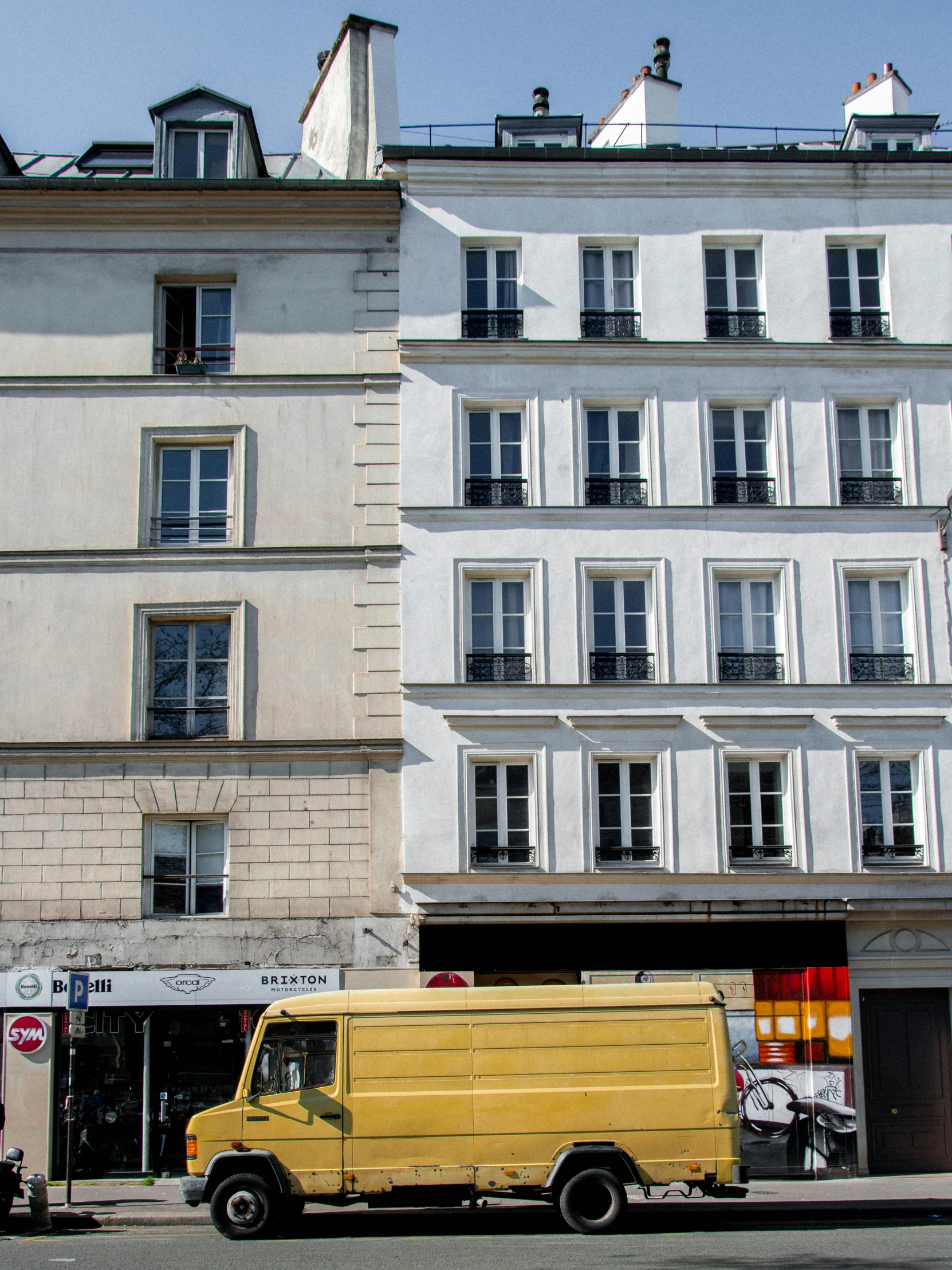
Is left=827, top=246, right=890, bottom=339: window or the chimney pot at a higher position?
the chimney pot

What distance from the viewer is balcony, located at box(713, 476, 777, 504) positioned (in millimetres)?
22281

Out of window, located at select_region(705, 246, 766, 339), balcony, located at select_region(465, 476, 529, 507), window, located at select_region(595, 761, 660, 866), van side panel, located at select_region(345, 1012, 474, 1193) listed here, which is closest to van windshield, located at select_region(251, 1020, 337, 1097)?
van side panel, located at select_region(345, 1012, 474, 1193)

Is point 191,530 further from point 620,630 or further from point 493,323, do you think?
point 620,630

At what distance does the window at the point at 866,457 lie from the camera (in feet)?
73.3

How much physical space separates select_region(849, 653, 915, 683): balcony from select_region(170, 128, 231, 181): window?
14.2 meters

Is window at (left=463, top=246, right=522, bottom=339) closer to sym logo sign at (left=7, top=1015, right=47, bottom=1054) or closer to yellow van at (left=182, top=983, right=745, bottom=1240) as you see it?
yellow van at (left=182, top=983, right=745, bottom=1240)

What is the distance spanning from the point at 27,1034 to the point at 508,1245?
9635 millimetres

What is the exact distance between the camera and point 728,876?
20.7 m

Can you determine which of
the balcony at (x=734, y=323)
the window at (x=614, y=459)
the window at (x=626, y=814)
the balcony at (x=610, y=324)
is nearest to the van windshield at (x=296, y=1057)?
the window at (x=626, y=814)

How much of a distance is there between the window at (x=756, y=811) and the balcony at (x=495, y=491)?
5707 mm

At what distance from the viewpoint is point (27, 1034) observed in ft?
65.8

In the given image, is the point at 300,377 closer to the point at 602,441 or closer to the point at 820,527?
the point at 602,441

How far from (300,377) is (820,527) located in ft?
30.3


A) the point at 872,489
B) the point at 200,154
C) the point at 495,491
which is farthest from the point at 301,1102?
the point at 200,154
